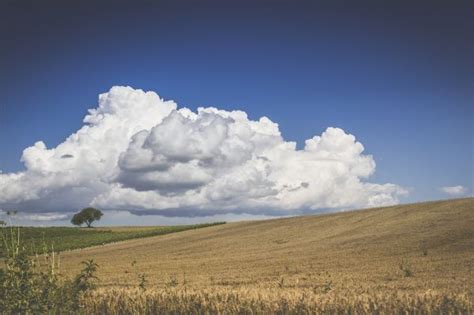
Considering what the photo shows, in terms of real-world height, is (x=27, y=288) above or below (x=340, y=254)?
above

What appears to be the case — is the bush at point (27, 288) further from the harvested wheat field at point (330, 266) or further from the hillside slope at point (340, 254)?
the hillside slope at point (340, 254)

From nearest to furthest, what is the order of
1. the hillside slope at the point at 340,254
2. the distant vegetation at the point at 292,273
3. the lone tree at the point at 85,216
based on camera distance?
1. the distant vegetation at the point at 292,273
2. the hillside slope at the point at 340,254
3. the lone tree at the point at 85,216

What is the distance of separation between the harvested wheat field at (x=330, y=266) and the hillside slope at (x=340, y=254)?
6 cm

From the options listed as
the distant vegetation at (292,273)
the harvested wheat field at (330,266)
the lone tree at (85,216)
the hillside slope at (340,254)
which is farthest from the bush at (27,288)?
the lone tree at (85,216)

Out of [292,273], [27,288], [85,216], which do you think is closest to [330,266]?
[292,273]

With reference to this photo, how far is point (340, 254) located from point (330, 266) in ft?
16.4

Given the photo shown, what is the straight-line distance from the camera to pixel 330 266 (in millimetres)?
Result: 25906

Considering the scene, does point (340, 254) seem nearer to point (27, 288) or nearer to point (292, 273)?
point (292, 273)

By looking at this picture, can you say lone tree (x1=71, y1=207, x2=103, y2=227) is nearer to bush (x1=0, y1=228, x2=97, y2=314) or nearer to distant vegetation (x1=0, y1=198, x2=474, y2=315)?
distant vegetation (x1=0, y1=198, x2=474, y2=315)

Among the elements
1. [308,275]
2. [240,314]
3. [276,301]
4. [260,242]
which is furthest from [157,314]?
[260,242]

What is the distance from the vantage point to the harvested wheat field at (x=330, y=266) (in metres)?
12.4

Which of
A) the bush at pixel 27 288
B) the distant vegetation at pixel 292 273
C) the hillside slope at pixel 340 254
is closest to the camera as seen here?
the bush at pixel 27 288

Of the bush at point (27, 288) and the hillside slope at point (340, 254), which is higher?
the bush at point (27, 288)

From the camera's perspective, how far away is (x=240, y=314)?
Result: 12039 mm
